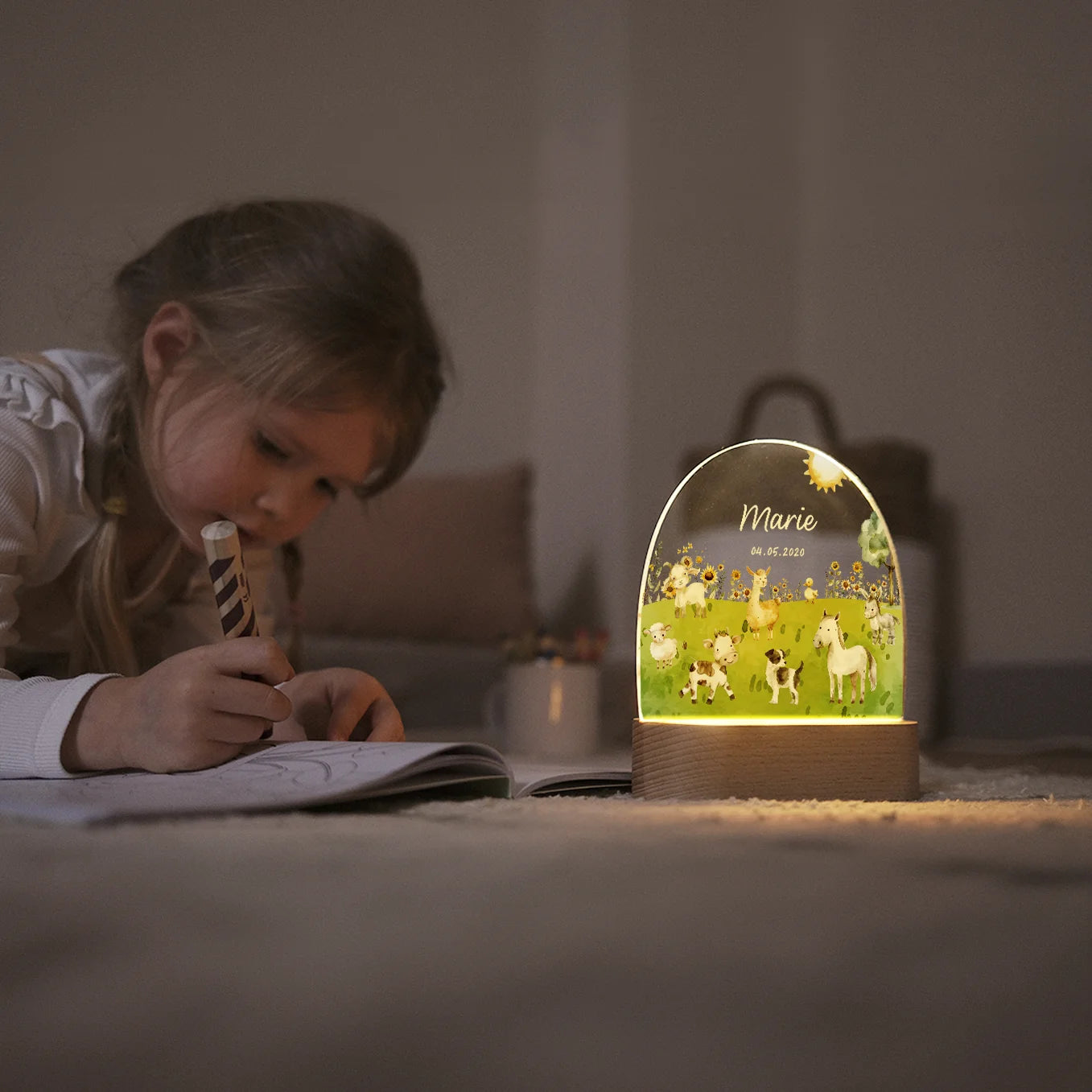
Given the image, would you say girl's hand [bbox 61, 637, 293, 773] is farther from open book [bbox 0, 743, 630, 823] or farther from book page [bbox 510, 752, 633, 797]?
book page [bbox 510, 752, 633, 797]

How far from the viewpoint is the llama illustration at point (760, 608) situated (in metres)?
0.64

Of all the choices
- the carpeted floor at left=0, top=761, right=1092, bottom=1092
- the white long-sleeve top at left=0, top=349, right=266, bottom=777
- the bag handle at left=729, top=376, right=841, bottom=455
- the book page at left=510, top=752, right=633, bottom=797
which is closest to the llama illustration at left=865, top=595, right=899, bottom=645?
the book page at left=510, top=752, right=633, bottom=797

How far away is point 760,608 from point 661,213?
52.9 inches

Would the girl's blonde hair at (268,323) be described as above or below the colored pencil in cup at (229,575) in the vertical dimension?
above

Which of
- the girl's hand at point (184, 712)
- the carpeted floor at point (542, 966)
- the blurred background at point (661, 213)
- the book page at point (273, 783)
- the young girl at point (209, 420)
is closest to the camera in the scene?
the carpeted floor at point (542, 966)

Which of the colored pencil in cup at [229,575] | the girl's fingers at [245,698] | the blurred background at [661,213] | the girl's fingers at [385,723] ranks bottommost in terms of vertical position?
the girl's fingers at [385,723]

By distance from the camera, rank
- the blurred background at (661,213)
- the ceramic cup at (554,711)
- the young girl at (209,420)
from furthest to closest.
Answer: the blurred background at (661,213)
the ceramic cup at (554,711)
the young girl at (209,420)

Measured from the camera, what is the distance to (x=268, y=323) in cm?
93


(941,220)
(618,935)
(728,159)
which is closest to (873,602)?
(618,935)

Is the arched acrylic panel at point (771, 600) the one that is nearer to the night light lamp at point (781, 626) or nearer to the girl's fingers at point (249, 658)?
the night light lamp at point (781, 626)

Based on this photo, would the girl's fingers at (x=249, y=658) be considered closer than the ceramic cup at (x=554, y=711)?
Yes

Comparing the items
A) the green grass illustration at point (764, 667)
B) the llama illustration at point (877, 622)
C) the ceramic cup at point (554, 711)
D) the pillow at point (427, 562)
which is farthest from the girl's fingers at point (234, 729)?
the pillow at point (427, 562)

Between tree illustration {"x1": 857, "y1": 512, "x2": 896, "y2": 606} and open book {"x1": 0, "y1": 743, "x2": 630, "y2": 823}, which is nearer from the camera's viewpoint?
open book {"x1": 0, "y1": 743, "x2": 630, "y2": 823}

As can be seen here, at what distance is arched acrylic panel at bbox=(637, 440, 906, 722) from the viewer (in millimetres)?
637
